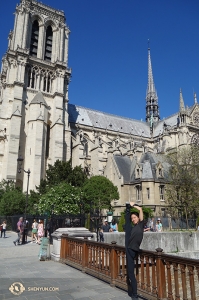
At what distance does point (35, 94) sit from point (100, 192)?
24662 mm

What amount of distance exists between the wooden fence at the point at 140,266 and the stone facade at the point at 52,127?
22092mm

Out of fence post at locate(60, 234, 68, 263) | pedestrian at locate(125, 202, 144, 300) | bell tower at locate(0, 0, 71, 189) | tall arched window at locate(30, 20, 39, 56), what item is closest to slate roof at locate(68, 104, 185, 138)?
bell tower at locate(0, 0, 71, 189)

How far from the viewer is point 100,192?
104 ft

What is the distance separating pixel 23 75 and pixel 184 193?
34.6 meters

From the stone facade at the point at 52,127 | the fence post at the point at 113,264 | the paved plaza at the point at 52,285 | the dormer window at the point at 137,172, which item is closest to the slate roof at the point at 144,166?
the stone facade at the point at 52,127

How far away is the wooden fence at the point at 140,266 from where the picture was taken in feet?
14.5

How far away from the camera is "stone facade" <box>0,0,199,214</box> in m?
33.7

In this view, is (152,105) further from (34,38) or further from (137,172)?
(137,172)

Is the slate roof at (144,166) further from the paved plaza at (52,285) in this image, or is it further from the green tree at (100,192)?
the paved plaza at (52,285)

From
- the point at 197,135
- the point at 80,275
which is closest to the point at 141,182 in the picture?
the point at 80,275

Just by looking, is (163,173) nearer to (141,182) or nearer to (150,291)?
(141,182)

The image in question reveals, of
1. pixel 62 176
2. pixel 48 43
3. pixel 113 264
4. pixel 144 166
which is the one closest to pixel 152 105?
pixel 48 43

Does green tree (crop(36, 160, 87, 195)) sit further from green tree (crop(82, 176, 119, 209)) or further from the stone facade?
the stone facade

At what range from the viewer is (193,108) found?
212 ft
